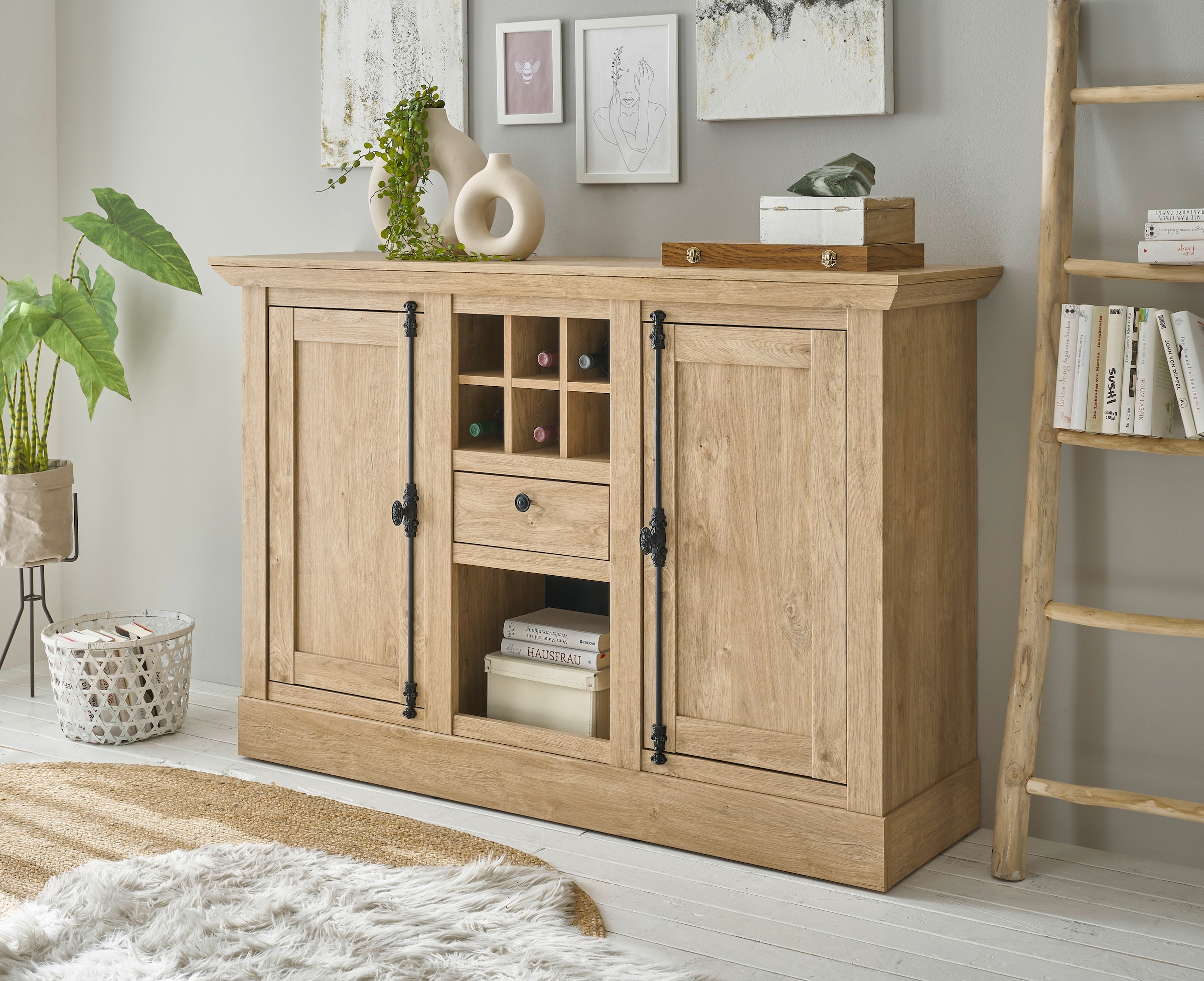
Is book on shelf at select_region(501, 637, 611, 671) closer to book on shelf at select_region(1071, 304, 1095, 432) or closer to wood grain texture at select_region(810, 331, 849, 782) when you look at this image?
wood grain texture at select_region(810, 331, 849, 782)

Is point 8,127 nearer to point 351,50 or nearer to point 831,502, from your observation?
point 351,50

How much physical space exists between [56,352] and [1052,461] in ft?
8.35

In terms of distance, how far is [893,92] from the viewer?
9.55 feet

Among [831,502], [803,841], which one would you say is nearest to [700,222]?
[831,502]

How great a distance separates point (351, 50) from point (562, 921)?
92.2 inches

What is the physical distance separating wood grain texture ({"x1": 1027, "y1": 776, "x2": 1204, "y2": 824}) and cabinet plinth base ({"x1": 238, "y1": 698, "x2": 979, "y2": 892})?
24 centimetres

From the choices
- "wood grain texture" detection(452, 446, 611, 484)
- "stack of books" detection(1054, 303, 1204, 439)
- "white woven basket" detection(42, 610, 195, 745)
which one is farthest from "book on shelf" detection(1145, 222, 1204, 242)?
"white woven basket" detection(42, 610, 195, 745)

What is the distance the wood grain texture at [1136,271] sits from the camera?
97.0 inches

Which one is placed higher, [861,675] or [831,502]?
[831,502]

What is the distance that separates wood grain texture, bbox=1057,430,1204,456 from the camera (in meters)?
2.48

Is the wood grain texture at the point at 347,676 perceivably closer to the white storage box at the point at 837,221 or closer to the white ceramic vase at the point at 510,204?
the white ceramic vase at the point at 510,204

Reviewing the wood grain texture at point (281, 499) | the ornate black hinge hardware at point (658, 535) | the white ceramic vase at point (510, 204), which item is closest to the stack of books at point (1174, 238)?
the ornate black hinge hardware at point (658, 535)

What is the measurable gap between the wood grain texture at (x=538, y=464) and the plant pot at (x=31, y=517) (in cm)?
137

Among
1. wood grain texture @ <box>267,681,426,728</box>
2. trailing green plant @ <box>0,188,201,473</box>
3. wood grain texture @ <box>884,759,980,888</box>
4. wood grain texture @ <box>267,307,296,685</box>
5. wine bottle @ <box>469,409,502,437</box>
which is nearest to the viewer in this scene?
wood grain texture @ <box>884,759,980,888</box>
